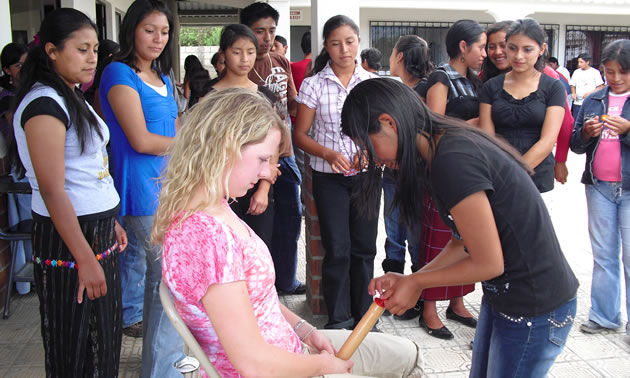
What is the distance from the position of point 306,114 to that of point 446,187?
1.96 meters

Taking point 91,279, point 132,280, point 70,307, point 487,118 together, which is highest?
point 487,118

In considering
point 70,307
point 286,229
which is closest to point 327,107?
point 286,229

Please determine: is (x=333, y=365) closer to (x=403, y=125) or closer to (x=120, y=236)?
(x=403, y=125)

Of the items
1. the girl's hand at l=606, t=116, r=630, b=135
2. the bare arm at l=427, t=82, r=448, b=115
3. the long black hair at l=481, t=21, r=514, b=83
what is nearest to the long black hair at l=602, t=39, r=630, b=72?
the girl's hand at l=606, t=116, r=630, b=135

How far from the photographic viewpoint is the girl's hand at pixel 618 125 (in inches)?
136

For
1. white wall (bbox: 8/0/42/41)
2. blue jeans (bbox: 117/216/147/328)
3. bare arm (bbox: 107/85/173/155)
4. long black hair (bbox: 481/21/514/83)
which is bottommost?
blue jeans (bbox: 117/216/147/328)

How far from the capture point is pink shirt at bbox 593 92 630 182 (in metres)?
3.52

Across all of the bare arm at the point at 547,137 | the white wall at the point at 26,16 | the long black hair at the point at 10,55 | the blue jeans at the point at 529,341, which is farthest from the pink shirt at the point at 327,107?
the white wall at the point at 26,16

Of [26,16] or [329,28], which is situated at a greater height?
[26,16]

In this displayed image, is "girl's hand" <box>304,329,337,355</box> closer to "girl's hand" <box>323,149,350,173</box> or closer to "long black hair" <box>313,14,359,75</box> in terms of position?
"girl's hand" <box>323,149,350,173</box>

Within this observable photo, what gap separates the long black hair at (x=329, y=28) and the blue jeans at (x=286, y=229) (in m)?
0.88

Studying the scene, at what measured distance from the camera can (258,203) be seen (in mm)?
3430

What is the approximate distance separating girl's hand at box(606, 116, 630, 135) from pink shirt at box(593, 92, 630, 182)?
0.20 feet

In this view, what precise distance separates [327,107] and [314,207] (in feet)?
2.29
